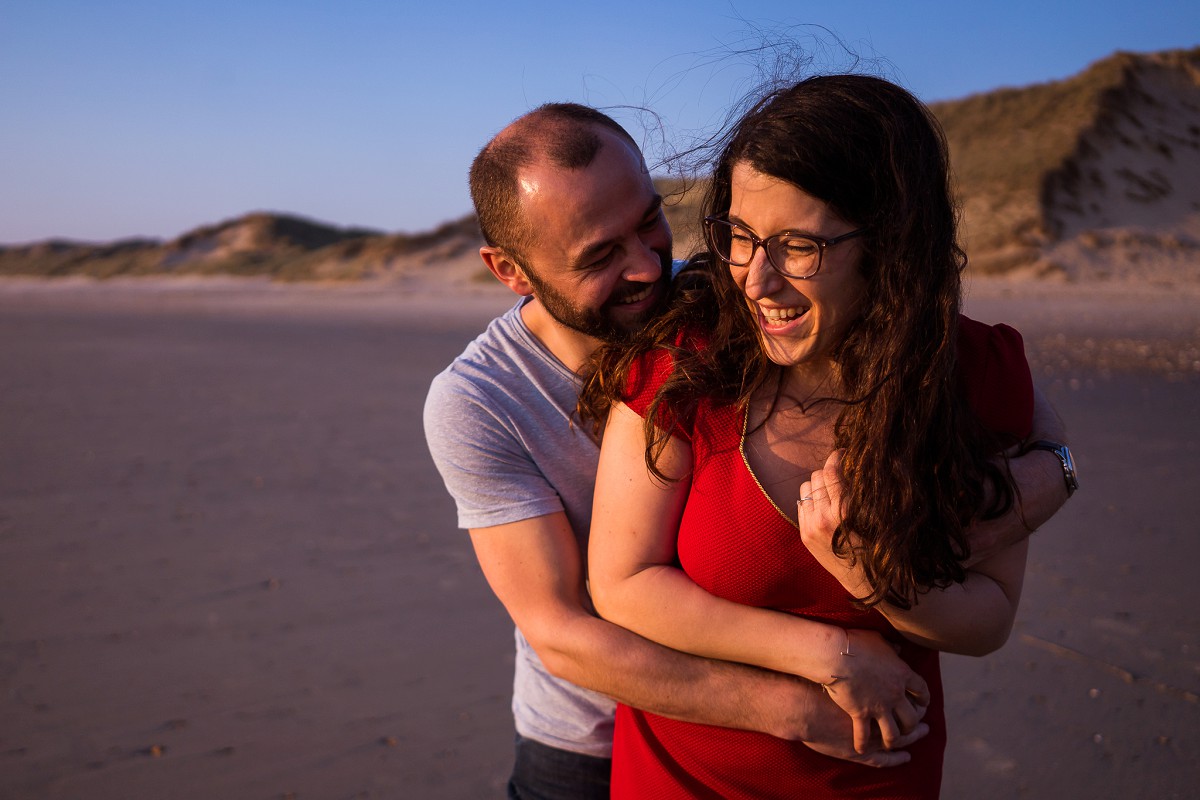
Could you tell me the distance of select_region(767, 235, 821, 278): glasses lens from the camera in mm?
1622

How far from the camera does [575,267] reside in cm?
221

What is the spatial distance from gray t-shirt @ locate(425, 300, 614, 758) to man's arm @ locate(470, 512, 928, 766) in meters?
0.06

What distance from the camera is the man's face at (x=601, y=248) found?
2.18m

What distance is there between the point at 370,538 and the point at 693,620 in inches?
202

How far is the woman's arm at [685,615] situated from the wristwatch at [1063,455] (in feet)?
1.52

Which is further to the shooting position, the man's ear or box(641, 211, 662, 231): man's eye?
the man's ear

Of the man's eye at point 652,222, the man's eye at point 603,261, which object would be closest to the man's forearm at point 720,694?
the man's eye at point 603,261

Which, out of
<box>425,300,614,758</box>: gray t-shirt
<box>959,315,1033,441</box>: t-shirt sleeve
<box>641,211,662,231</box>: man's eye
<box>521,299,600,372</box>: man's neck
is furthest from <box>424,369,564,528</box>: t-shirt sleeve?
<box>959,315,1033,441</box>: t-shirt sleeve

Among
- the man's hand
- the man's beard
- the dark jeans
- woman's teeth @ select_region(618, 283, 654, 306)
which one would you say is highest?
woman's teeth @ select_region(618, 283, 654, 306)

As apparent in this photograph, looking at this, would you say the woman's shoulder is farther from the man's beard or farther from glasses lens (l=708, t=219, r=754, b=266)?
the man's beard

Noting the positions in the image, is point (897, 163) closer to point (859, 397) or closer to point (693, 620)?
point (859, 397)

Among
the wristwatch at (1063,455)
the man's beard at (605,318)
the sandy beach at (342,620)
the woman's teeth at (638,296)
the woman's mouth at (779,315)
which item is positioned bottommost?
the sandy beach at (342,620)

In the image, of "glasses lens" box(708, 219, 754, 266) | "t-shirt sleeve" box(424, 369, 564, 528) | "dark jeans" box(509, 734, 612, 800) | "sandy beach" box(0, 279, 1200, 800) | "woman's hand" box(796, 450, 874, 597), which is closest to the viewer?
"woman's hand" box(796, 450, 874, 597)

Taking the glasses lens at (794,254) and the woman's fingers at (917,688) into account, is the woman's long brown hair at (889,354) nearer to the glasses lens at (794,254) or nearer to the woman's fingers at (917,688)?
the glasses lens at (794,254)
